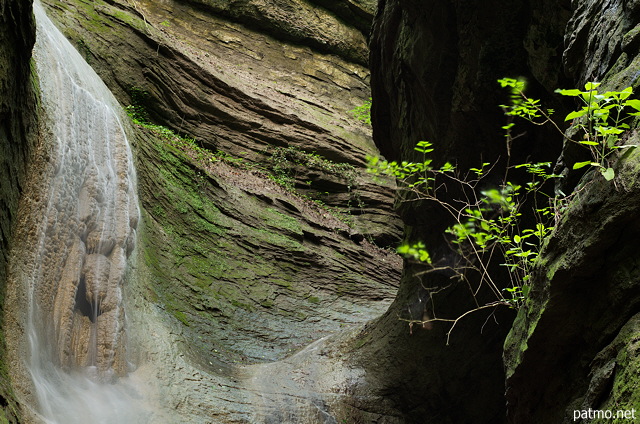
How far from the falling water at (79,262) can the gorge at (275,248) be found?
3 cm

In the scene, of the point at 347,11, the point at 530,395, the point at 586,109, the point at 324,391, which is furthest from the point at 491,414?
the point at 347,11

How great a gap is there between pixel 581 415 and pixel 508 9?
15.9ft

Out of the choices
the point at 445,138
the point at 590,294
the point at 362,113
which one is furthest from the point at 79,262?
the point at 362,113

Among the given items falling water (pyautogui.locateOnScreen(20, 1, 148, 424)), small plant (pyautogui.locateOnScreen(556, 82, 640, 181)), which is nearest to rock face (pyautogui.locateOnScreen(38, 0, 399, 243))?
falling water (pyautogui.locateOnScreen(20, 1, 148, 424))

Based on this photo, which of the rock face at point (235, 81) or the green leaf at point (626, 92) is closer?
the green leaf at point (626, 92)

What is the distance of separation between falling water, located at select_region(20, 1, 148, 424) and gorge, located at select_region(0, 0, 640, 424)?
0.03 m

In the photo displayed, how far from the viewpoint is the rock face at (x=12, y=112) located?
4.89 meters

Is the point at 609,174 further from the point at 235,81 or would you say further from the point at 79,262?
the point at 235,81

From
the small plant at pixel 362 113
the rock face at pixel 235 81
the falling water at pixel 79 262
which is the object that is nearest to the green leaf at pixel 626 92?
the falling water at pixel 79 262

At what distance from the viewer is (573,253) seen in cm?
344

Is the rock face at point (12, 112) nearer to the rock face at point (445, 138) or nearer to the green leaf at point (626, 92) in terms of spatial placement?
the rock face at point (445, 138)

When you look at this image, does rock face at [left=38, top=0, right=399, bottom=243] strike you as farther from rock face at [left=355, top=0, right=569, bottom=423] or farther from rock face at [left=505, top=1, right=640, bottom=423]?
rock face at [left=505, top=1, right=640, bottom=423]

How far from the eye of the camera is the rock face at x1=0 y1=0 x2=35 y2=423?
193 inches

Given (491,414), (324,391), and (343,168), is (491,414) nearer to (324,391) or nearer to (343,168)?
(324,391)
